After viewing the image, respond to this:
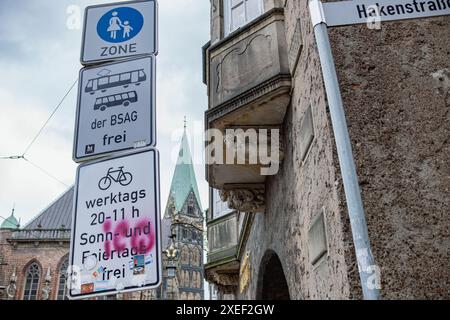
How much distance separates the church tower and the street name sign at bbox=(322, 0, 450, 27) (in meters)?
61.6

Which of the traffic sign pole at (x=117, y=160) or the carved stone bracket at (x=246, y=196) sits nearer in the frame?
the traffic sign pole at (x=117, y=160)

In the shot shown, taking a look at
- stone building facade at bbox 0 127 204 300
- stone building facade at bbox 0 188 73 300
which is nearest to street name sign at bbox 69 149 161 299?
stone building facade at bbox 0 127 204 300

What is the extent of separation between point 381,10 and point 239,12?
3.96 metres

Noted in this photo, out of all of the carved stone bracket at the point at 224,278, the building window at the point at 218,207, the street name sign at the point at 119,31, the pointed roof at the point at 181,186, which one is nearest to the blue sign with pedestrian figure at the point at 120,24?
the street name sign at the point at 119,31

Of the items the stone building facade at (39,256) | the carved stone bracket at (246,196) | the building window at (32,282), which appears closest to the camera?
the carved stone bracket at (246,196)

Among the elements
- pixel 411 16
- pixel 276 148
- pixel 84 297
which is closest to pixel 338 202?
pixel 411 16

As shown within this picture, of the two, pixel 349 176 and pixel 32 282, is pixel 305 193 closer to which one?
pixel 349 176

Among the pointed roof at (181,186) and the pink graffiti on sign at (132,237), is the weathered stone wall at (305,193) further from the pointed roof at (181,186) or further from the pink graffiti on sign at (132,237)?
the pointed roof at (181,186)

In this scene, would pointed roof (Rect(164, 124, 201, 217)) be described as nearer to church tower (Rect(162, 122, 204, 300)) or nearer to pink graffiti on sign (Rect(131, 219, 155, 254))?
church tower (Rect(162, 122, 204, 300))

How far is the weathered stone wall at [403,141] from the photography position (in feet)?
9.20

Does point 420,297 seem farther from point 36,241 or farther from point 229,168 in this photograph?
point 36,241

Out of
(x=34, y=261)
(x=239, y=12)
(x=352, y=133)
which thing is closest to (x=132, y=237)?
(x=352, y=133)

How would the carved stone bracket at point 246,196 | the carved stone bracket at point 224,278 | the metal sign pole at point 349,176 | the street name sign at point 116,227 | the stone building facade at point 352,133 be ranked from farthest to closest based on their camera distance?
the carved stone bracket at point 224,278 < the carved stone bracket at point 246,196 < the stone building facade at point 352,133 < the street name sign at point 116,227 < the metal sign pole at point 349,176

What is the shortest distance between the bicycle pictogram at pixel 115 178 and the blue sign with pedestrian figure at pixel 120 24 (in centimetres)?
106
